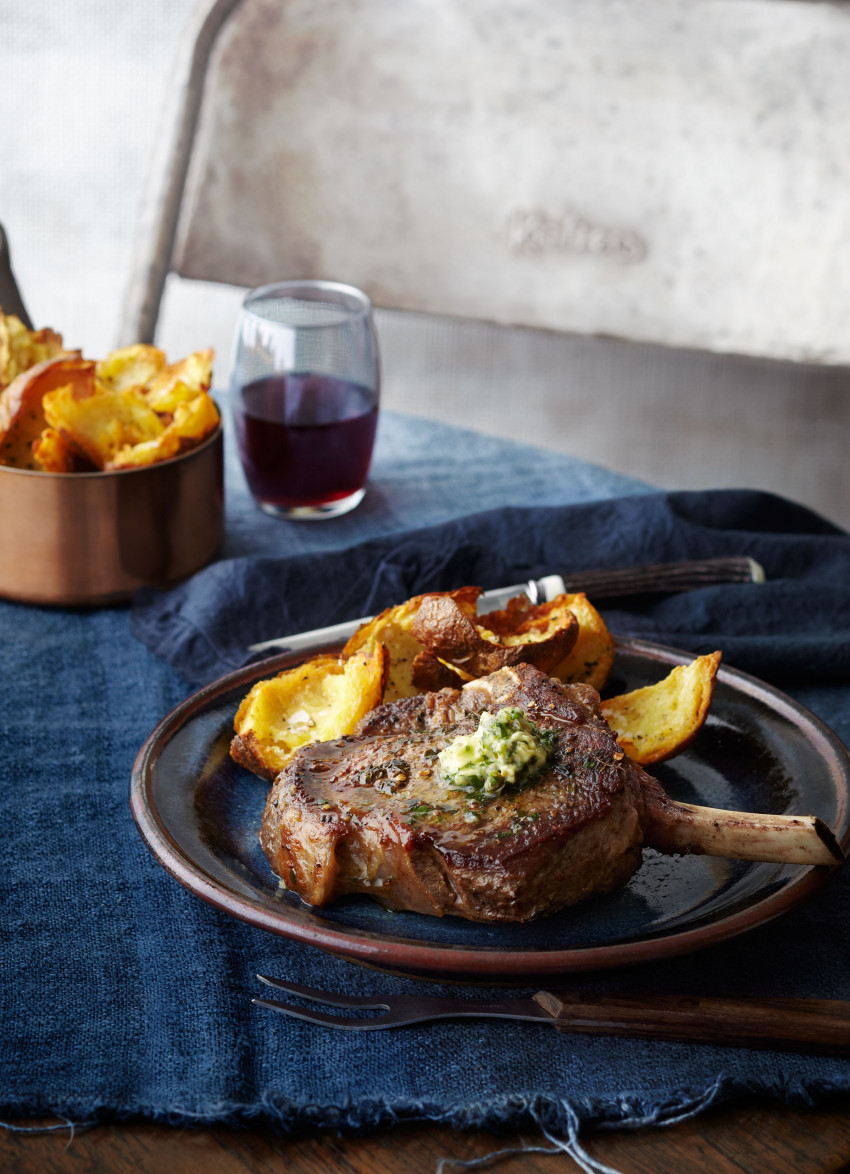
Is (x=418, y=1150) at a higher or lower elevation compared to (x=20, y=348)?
lower

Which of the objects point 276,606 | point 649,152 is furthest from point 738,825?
point 649,152

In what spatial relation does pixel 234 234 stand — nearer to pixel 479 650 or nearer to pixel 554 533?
pixel 554 533

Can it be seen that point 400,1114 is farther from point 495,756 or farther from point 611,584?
point 611,584

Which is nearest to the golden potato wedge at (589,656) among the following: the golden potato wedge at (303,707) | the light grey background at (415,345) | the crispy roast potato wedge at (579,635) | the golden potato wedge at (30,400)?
the crispy roast potato wedge at (579,635)

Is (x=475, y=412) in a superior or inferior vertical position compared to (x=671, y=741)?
inferior

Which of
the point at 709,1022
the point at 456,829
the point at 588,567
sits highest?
the point at 456,829

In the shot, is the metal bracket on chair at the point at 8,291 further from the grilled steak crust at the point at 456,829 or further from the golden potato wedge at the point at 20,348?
the grilled steak crust at the point at 456,829

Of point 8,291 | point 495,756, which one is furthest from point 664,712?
point 8,291
